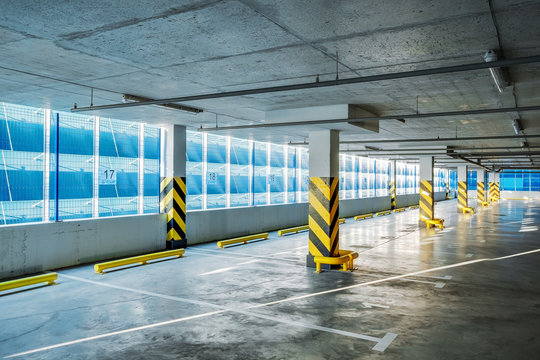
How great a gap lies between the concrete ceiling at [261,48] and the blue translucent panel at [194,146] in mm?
5772

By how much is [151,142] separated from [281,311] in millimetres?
8125

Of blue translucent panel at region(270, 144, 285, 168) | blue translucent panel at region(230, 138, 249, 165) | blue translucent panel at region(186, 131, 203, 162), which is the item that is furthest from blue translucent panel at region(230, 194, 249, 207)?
blue translucent panel at region(270, 144, 285, 168)

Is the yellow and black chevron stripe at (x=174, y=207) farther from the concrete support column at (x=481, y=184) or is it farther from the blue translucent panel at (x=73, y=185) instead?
the concrete support column at (x=481, y=184)

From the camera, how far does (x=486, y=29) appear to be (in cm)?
446

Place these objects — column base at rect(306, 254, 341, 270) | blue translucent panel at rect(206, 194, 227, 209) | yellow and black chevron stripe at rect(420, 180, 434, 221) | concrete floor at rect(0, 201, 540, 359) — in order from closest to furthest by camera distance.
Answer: concrete floor at rect(0, 201, 540, 359), column base at rect(306, 254, 341, 270), blue translucent panel at rect(206, 194, 227, 209), yellow and black chevron stripe at rect(420, 180, 434, 221)

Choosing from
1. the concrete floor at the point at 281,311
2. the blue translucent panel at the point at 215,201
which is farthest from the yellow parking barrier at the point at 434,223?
the blue translucent panel at the point at 215,201

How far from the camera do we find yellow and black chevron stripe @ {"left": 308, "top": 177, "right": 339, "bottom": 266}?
9.56 m

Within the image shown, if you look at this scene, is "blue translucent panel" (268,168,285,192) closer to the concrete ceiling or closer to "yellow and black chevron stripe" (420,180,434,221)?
"yellow and black chevron stripe" (420,180,434,221)

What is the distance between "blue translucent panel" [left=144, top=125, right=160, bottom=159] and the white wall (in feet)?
6.58

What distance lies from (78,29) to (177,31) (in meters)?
1.10

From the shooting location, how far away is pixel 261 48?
5207 mm

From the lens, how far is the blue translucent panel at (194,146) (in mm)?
14422

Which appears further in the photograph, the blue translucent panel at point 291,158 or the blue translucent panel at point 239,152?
the blue translucent panel at point 291,158

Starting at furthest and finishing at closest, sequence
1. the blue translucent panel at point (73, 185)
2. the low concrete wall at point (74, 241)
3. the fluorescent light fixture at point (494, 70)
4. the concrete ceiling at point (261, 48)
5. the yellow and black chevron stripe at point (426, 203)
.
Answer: the yellow and black chevron stripe at point (426, 203)
the blue translucent panel at point (73, 185)
the low concrete wall at point (74, 241)
the fluorescent light fixture at point (494, 70)
the concrete ceiling at point (261, 48)
